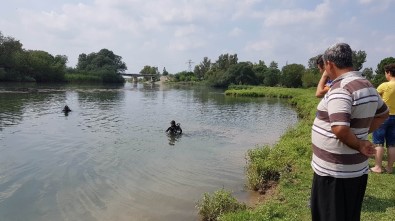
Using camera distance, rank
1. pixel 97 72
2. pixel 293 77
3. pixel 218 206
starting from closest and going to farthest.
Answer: pixel 218 206, pixel 293 77, pixel 97 72

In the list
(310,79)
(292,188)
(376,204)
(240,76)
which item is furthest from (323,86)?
(240,76)

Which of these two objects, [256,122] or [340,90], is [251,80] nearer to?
[256,122]

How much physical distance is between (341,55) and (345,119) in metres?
0.76

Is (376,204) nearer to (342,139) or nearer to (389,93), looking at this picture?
(389,93)

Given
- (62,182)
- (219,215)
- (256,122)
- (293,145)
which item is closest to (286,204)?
(219,215)

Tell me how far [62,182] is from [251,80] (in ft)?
320

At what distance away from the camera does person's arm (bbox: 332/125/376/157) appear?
140 inches

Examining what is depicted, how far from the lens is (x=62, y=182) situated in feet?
37.1

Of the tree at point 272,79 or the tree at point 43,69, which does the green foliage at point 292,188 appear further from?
the tree at point 272,79

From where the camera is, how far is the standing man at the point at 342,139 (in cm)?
361

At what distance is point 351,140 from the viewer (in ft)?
11.8

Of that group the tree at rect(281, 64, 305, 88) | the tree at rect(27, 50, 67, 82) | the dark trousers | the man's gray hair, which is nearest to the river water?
the dark trousers

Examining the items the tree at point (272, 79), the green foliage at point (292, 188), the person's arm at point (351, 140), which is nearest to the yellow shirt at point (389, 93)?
the green foliage at point (292, 188)

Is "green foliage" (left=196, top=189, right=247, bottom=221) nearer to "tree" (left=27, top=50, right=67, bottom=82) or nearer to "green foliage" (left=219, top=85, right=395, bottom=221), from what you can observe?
"green foliage" (left=219, top=85, right=395, bottom=221)
